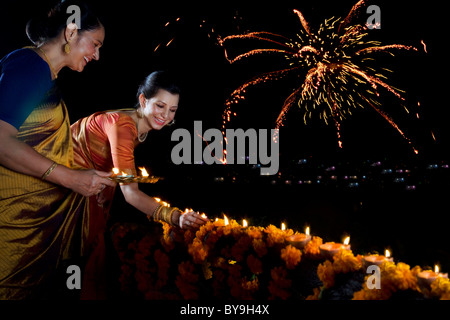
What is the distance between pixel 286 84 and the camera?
606 cm

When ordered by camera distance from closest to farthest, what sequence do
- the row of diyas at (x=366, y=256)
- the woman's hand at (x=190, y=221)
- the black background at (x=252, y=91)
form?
the row of diyas at (x=366, y=256) < the woman's hand at (x=190, y=221) < the black background at (x=252, y=91)

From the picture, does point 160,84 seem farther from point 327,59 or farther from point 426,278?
point 327,59

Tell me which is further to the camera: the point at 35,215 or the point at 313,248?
the point at 35,215

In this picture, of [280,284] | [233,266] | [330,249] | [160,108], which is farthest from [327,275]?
[160,108]

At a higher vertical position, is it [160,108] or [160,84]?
[160,84]

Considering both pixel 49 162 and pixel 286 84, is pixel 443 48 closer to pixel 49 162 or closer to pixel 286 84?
pixel 286 84

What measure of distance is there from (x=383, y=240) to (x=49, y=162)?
2107 millimetres

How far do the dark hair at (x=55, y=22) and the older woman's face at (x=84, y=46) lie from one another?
0.12 ft

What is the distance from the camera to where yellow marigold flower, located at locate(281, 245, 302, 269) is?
184 centimetres

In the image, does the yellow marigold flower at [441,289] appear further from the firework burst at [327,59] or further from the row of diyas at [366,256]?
the firework burst at [327,59]

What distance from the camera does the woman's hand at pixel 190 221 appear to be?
7.66 feet

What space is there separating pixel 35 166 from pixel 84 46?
2.44 ft

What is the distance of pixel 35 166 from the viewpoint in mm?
1773

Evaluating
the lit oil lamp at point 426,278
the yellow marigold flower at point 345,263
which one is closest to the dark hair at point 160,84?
the yellow marigold flower at point 345,263
